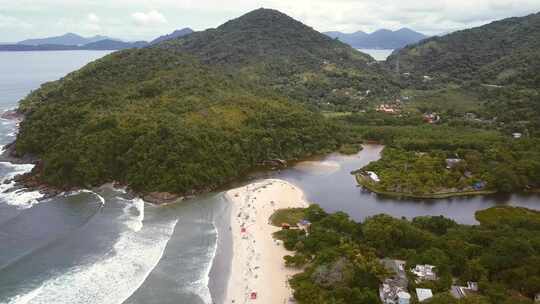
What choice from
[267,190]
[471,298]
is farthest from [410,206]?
[471,298]

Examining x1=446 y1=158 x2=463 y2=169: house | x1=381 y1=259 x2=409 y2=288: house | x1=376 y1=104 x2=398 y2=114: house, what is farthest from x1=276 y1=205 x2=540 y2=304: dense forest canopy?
x1=376 y1=104 x2=398 y2=114: house

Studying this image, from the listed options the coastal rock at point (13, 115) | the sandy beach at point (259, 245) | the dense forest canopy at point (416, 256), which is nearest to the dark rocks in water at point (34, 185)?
the sandy beach at point (259, 245)

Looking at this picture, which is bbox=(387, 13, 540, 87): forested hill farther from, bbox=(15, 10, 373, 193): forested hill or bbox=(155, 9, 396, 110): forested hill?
bbox=(15, 10, 373, 193): forested hill

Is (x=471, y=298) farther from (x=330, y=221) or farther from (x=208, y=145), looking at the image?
(x=208, y=145)

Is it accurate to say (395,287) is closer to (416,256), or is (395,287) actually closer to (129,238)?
(416,256)

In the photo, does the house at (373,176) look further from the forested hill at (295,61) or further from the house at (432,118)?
the forested hill at (295,61)
